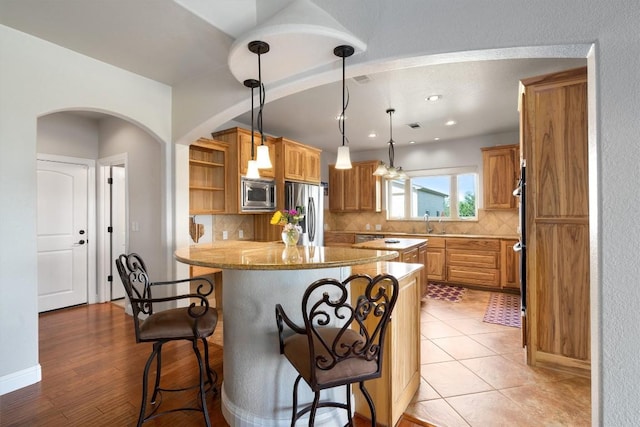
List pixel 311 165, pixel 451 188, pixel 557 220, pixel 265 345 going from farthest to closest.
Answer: pixel 451 188 < pixel 311 165 < pixel 557 220 < pixel 265 345

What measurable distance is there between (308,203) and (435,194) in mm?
2890

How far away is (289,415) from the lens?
5.73 ft

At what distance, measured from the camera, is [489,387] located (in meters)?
2.27

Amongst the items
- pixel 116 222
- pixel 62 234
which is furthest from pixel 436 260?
pixel 62 234

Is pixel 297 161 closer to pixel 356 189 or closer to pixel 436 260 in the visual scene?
pixel 356 189

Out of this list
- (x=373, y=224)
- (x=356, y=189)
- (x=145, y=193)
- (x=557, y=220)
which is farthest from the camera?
(x=373, y=224)

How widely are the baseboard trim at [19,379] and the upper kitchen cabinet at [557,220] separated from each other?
3993mm

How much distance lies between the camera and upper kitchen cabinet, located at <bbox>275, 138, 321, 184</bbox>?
4539 mm

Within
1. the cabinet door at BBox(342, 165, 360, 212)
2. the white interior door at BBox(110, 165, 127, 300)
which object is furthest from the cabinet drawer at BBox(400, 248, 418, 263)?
the white interior door at BBox(110, 165, 127, 300)

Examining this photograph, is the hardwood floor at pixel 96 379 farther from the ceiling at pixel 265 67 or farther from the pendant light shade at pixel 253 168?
the ceiling at pixel 265 67

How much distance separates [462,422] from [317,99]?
3.38 metres

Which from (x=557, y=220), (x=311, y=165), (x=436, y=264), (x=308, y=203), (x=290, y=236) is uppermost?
(x=311, y=165)

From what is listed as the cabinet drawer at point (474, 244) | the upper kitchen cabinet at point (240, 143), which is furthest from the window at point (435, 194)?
the upper kitchen cabinet at point (240, 143)

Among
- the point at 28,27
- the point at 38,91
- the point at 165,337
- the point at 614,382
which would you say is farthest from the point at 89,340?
the point at 614,382
